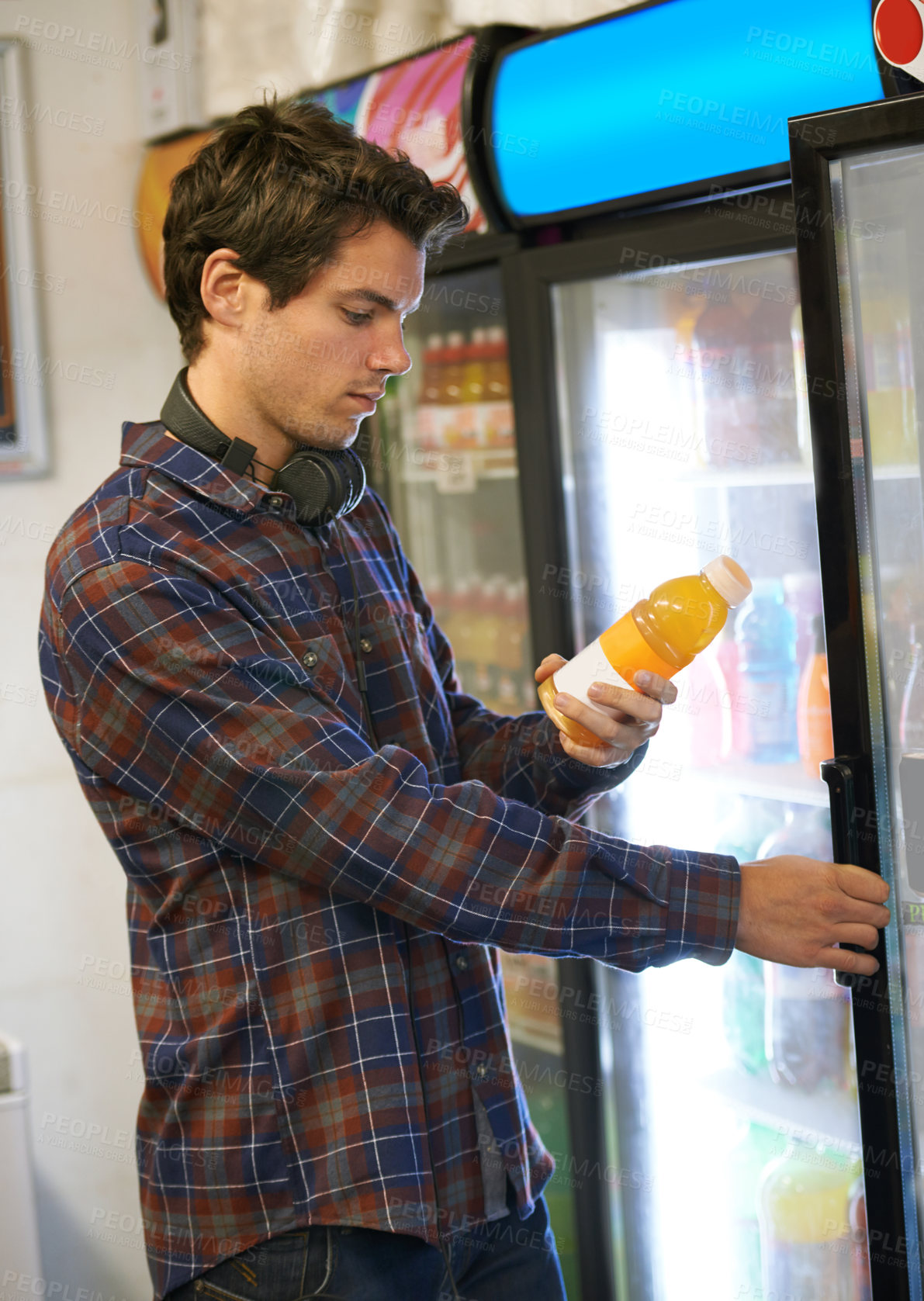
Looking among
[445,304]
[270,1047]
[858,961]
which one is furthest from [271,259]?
[445,304]

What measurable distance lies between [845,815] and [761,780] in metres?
0.73

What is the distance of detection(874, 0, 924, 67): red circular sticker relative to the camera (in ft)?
3.76

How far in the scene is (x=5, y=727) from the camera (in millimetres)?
2641

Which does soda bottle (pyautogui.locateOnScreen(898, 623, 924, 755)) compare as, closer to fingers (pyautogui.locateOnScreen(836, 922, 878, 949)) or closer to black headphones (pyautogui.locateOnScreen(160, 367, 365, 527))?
fingers (pyautogui.locateOnScreen(836, 922, 878, 949))

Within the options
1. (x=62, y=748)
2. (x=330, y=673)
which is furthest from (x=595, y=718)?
(x=62, y=748)

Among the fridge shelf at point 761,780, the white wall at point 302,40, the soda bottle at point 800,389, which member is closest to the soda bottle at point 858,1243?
the fridge shelf at point 761,780

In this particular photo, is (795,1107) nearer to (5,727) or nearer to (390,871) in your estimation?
(390,871)

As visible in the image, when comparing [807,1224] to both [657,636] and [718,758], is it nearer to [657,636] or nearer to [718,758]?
[718,758]

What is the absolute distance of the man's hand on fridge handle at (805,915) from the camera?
110cm

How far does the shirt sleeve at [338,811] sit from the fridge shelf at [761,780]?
2.38 ft

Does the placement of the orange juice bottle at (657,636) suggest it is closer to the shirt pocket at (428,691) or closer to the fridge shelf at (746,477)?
the shirt pocket at (428,691)

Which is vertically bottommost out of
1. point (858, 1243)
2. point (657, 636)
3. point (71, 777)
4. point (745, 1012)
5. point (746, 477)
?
point (858, 1243)

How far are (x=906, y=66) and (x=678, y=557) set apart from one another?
3.01 ft

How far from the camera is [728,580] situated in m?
1.14
